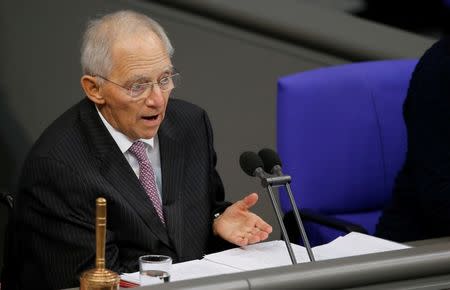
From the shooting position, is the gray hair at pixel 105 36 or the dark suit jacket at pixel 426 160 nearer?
the gray hair at pixel 105 36

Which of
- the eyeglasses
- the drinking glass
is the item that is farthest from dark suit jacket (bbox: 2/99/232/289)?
the drinking glass

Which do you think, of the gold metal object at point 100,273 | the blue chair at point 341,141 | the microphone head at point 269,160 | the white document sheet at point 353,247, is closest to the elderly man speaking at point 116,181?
the white document sheet at point 353,247

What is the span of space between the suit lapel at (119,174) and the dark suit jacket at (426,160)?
763 mm

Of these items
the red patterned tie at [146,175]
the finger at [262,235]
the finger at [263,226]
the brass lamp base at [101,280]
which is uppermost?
the red patterned tie at [146,175]

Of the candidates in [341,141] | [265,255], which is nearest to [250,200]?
[265,255]

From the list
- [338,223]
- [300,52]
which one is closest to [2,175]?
[300,52]

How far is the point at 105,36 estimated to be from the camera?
264 cm

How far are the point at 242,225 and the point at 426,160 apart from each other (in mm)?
571

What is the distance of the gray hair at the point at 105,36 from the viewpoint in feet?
8.68

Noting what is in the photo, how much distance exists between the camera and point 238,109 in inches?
176

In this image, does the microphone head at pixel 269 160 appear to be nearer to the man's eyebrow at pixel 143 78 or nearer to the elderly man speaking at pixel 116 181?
the elderly man speaking at pixel 116 181

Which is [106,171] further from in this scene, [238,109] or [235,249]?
[238,109]

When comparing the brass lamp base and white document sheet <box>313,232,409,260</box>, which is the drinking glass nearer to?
the brass lamp base

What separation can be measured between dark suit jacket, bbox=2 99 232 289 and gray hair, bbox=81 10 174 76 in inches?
4.6
